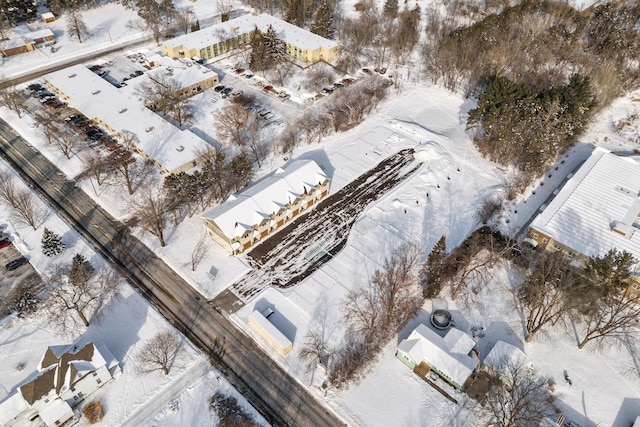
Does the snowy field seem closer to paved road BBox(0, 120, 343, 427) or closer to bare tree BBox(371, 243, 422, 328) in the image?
paved road BBox(0, 120, 343, 427)

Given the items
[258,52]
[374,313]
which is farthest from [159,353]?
[258,52]

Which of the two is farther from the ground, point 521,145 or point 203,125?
point 521,145

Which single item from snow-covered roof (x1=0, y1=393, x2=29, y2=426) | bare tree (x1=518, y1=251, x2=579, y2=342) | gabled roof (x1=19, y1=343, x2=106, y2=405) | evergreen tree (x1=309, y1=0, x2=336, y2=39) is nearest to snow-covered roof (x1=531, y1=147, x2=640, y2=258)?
bare tree (x1=518, y1=251, x2=579, y2=342)

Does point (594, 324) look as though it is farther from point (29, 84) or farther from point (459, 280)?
point (29, 84)

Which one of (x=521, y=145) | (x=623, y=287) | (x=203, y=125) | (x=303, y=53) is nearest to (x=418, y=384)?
(x=623, y=287)

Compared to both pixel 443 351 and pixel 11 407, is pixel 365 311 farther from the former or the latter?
pixel 11 407

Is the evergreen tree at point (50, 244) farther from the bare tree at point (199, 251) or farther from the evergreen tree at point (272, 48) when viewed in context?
the evergreen tree at point (272, 48)

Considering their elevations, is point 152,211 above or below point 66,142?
above
